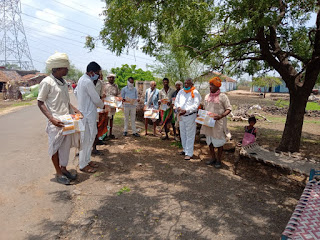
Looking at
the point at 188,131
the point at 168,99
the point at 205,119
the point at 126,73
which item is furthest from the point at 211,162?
the point at 126,73

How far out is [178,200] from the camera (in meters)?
3.77

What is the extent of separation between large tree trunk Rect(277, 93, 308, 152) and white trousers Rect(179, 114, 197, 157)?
8.16ft

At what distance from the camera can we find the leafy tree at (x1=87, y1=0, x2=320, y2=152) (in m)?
4.43

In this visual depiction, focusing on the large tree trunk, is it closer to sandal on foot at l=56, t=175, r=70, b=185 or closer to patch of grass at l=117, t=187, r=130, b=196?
patch of grass at l=117, t=187, r=130, b=196

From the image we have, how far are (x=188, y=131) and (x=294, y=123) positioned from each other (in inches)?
108

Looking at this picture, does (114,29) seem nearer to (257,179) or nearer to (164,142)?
(164,142)

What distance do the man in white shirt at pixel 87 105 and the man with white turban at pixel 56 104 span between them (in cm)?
36

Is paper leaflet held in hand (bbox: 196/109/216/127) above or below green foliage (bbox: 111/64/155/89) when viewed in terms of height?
below

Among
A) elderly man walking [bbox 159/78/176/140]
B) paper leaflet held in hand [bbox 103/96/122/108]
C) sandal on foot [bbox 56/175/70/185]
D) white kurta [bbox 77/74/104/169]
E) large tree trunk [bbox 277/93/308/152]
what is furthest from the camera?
elderly man walking [bbox 159/78/176/140]

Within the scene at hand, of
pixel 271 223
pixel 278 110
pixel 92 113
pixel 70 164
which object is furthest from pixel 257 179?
pixel 278 110

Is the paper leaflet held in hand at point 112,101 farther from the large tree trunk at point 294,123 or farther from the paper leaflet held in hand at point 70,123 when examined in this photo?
the large tree trunk at point 294,123

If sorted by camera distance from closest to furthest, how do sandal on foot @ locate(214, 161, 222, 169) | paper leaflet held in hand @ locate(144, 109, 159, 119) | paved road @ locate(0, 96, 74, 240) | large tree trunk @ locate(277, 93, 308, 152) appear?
1. paved road @ locate(0, 96, 74, 240)
2. sandal on foot @ locate(214, 161, 222, 169)
3. large tree trunk @ locate(277, 93, 308, 152)
4. paper leaflet held in hand @ locate(144, 109, 159, 119)

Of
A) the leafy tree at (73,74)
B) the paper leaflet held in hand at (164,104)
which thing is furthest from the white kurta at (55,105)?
the leafy tree at (73,74)

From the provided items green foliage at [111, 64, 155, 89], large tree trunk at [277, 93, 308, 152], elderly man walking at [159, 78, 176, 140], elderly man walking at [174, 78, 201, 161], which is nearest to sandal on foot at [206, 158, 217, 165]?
elderly man walking at [174, 78, 201, 161]
